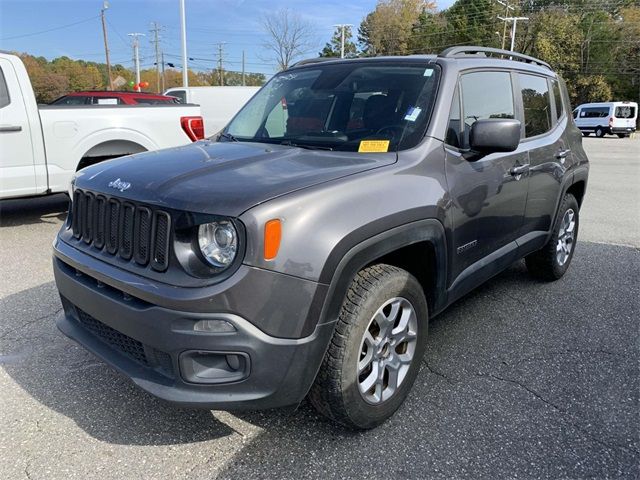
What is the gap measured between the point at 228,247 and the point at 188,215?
0.21 meters

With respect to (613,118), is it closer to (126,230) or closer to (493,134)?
(493,134)

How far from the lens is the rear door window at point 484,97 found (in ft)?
10.5

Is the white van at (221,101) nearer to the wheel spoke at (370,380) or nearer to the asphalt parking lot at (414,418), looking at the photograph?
the asphalt parking lot at (414,418)

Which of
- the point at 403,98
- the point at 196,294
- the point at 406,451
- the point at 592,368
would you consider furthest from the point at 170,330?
the point at 592,368

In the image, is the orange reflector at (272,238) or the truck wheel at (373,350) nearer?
the orange reflector at (272,238)

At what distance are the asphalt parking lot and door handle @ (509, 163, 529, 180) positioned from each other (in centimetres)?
114

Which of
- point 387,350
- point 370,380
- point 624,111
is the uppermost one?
point 624,111

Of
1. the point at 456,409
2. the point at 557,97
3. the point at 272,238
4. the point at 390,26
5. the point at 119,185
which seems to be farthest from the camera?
the point at 390,26

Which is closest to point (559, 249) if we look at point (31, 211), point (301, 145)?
point (301, 145)

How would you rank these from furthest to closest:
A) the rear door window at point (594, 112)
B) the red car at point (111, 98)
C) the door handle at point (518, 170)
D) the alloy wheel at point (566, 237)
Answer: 1. the rear door window at point (594, 112)
2. the red car at point (111, 98)
3. the alloy wheel at point (566, 237)
4. the door handle at point (518, 170)

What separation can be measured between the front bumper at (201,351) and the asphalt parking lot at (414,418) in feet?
1.40

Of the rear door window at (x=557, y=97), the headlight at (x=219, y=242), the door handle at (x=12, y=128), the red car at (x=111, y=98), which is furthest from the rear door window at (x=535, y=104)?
the red car at (x=111, y=98)

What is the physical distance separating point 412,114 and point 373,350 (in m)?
1.37

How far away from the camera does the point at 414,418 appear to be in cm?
271
